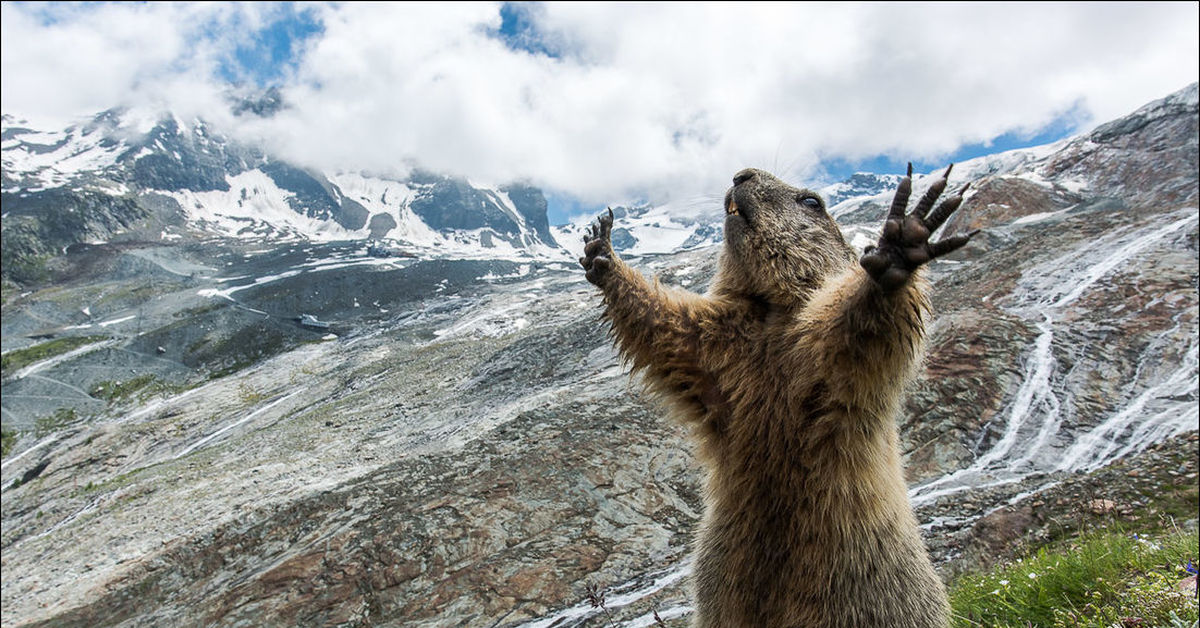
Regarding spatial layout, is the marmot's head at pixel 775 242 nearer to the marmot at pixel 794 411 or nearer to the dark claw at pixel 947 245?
the marmot at pixel 794 411

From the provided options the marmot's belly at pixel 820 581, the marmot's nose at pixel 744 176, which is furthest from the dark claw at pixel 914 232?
the marmot's nose at pixel 744 176

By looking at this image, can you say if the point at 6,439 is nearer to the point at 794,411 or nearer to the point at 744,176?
the point at 744,176

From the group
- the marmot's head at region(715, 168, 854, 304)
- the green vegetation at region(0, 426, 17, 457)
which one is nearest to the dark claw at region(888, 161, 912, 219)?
the marmot's head at region(715, 168, 854, 304)

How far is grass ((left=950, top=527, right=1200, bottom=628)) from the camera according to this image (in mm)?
3361

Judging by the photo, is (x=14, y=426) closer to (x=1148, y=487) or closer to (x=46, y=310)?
(x=46, y=310)

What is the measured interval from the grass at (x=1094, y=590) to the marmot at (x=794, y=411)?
2.48 ft

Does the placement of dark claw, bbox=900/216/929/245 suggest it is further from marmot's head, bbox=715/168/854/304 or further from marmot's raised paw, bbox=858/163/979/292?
marmot's head, bbox=715/168/854/304

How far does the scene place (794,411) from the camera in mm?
3740

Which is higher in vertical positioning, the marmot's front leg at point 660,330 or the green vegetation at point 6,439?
the marmot's front leg at point 660,330

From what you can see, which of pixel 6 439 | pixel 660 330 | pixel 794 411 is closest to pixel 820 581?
pixel 794 411

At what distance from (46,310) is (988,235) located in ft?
494

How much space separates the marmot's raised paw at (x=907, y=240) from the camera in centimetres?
268

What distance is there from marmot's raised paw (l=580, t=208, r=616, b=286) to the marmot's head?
1.00 m

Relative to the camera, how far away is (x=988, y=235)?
33.6m
